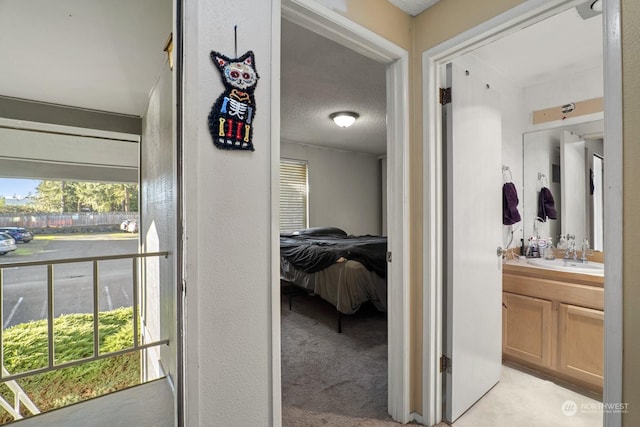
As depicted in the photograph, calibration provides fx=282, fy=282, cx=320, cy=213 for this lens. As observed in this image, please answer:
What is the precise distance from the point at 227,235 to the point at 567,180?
2.88 metres

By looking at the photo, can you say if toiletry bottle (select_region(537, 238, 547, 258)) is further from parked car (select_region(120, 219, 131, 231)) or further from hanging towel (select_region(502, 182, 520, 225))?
parked car (select_region(120, 219, 131, 231))

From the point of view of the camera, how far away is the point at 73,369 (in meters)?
1.86

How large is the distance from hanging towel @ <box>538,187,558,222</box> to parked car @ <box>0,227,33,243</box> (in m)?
3.91

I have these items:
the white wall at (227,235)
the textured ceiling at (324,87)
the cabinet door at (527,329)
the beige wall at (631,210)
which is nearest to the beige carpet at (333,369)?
the white wall at (227,235)

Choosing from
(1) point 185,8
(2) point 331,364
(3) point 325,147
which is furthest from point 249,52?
(3) point 325,147

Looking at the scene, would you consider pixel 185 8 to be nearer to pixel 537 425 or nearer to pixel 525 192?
pixel 537 425

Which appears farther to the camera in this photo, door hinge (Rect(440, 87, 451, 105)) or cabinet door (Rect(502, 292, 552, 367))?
cabinet door (Rect(502, 292, 552, 367))

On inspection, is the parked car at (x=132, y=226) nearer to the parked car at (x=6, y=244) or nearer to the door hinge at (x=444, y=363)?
the parked car at (x=6, y=244)

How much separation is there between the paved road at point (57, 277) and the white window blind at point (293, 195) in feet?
10.8

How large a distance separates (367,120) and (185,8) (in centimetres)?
341

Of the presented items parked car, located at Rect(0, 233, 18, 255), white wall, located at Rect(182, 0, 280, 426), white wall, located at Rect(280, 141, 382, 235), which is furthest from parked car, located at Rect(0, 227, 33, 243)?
white wall, located at Rect(280, 141, 382, 235)

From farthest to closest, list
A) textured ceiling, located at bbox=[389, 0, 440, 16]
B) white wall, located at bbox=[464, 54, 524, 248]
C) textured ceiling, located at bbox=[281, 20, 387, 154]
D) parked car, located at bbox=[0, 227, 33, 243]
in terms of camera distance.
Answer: white wall, located at bbox=[464, 54, 524, 248] → textured ceiling, located at bbox=[281, 20, 387, 154] → parked car, located at bbox=[0, 227, 33, 243] → textured ceiling, located at bbox=[389, 0, 440, 16]

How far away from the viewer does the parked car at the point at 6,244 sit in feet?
5.48

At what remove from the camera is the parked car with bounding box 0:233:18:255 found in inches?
65.8
